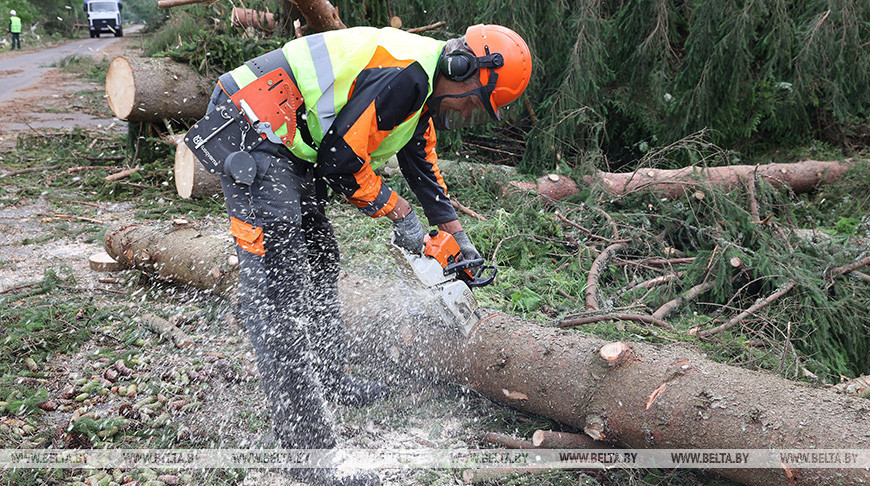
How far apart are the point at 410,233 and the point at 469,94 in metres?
0.62

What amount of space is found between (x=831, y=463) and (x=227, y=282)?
9.87 ft

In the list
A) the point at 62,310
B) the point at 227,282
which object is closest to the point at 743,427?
the point at 227,282

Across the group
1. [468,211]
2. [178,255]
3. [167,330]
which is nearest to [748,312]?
[468,211]

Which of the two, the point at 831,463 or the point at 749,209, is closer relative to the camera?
the point at 831,463

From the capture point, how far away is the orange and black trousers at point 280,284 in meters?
2.19

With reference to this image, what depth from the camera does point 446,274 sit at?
7.70ft

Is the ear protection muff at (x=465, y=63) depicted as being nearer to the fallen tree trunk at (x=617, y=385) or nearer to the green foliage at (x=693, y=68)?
the fallen tree trunk at (x=617, y=385)

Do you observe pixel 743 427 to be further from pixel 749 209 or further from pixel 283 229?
pixel 749 209

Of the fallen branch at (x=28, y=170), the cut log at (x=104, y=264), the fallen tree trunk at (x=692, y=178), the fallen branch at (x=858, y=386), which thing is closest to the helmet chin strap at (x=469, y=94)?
the fallen branch at (x=858, y=386)

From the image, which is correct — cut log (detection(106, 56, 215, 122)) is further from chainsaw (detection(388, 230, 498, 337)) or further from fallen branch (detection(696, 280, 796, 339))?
fallen branch (detection(696, 280, 796, 339))

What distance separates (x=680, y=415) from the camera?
2.05 metres

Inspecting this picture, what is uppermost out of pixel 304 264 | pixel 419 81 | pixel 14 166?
pixel 419 81

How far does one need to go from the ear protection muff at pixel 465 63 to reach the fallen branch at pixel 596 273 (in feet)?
5.44

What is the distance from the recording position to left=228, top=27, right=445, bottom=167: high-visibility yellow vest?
2.12 m
